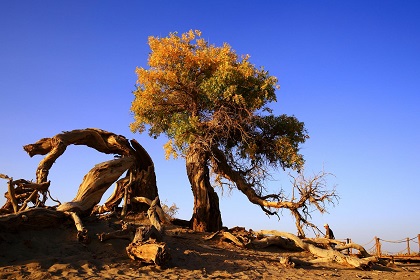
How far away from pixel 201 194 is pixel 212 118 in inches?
133

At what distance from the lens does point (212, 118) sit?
61.1ft

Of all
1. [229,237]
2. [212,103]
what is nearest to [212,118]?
[212,103]

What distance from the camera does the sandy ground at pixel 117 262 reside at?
1034cm

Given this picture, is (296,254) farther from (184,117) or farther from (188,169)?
(184,117)

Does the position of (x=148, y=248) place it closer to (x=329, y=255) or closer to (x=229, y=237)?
(x=229, y=237)

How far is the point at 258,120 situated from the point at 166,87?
4.47 metres

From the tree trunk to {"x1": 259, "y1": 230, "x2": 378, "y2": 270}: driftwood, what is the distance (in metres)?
2.22

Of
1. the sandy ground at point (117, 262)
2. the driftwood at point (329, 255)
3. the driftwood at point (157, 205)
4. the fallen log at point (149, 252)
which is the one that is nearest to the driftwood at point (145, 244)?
the fallen log at point (149, 252)

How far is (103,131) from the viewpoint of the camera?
17.9 metres

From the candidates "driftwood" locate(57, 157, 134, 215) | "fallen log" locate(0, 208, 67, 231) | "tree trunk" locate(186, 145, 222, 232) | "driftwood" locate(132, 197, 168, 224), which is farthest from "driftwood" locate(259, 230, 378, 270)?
"fallen log" locate(0, 208, 67, 231)

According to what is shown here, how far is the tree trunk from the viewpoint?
18341 millimetres

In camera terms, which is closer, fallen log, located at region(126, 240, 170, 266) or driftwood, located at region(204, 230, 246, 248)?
fallen log, located at region(126, 240, 170, 266)

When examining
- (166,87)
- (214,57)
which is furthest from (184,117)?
(214,57)

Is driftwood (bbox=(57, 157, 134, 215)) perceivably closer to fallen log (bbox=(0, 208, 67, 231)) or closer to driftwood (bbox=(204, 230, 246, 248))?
fallen log (bbox=(0, 208, 67, 231))
